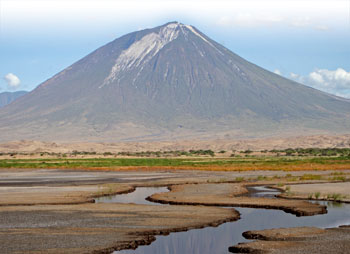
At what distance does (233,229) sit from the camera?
23750 mm

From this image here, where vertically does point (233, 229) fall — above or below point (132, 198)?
below

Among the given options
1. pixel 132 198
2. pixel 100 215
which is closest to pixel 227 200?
pixel 132 198

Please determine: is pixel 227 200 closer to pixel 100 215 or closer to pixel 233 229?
pixel 100 215

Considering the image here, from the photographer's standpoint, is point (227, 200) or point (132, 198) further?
point (132, 198)

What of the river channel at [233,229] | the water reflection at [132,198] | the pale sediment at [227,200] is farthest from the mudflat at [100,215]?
the water reflection at [132,198]

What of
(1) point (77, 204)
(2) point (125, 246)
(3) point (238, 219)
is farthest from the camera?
(1) point (77, 204)

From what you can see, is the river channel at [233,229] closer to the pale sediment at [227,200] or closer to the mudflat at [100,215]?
the mudflat at [100,215]

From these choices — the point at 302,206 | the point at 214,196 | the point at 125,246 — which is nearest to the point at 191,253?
the point at 125,246

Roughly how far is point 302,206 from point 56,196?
530 inches

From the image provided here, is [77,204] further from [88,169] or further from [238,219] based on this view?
[88,169]

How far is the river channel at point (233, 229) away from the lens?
20.4 meters

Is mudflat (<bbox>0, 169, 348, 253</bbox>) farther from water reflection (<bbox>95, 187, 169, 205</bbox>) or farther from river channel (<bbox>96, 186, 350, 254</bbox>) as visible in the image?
water reflection (<bbox>95, 187, 169, 205</bbox>)

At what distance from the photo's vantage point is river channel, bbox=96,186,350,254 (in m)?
20.4

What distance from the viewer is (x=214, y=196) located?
3488cm
